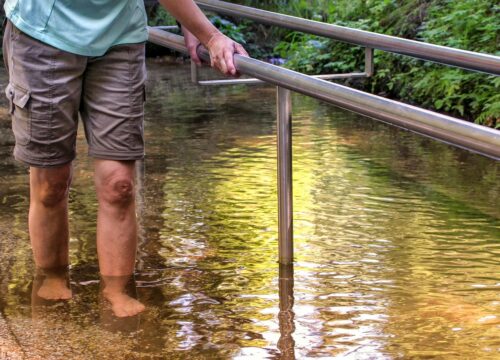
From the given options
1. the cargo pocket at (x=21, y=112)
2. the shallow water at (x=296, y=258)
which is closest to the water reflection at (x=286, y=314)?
the shallow water at (x=296, y=258)

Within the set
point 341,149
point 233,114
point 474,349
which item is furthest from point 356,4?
point 474,349

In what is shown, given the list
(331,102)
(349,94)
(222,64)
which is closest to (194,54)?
(222,64)

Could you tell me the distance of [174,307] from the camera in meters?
3.19

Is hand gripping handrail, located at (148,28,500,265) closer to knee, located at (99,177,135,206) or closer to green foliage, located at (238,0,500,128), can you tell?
knee, located at (99,177,135,206)

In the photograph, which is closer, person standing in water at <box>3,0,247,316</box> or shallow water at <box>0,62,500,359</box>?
shallow water at <box>0,62,500,359</box>

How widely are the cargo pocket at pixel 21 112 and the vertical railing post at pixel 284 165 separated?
2.66 feet

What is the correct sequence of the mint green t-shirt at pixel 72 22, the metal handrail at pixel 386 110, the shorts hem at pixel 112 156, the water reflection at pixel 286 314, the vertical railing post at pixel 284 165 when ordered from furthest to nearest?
the vertical railing post at pixel 284 165 < the shorts hem at pixel 112 156 < the mint green t-shirt at pixel 72 22 < the water reflection at pixel 286 314 < the metal handrail at pixel 386 110

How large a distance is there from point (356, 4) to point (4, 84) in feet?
11.4

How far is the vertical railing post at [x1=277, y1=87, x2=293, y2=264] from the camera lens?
340cm

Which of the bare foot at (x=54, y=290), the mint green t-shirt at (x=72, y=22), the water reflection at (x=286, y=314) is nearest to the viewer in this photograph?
the water reflection at (x=286, y=314)

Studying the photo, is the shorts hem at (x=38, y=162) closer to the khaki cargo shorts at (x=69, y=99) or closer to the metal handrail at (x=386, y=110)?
the khaki cargo shorts at (x=69, y=99)

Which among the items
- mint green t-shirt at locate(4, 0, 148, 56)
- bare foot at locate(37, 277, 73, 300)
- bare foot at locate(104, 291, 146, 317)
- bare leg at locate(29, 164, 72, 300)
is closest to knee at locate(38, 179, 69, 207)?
bare leg at locate(29, 164, 72, 300)

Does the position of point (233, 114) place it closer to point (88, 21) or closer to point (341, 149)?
point (341, 149)

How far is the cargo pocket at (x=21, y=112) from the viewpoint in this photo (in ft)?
10.2
